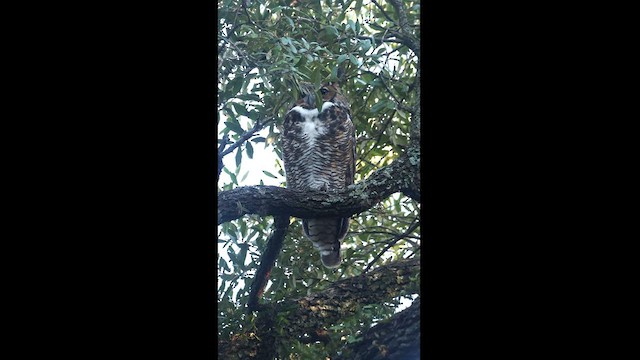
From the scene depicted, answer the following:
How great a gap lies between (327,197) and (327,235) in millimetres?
155

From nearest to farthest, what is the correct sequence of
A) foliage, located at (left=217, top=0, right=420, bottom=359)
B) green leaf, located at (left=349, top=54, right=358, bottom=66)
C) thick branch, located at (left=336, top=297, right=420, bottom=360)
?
1. thick branch, located at (left=336, top=297, right=420, bottom=360)
2. foliage, located at (left=217, top=0, right=420, bottom=359)
3. green leaf, located at (left=349, top=54, right=358, bottom=66)

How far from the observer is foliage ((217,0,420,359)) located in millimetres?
1473

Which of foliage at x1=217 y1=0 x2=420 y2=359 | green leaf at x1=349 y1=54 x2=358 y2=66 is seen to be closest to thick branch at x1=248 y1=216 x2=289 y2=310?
foliage at x1=217 y1=0 x2=420 y2=359

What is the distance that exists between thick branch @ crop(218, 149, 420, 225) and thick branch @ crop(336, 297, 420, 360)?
0.26 meters

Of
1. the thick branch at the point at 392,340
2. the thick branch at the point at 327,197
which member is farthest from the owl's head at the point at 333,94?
the thick branch at the point at 392,340

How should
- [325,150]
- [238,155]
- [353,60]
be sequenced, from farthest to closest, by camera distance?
1. [325,150]
2. [353,60]
3. [238,155]

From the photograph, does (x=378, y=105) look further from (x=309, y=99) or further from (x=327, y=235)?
(x=327, y=235)

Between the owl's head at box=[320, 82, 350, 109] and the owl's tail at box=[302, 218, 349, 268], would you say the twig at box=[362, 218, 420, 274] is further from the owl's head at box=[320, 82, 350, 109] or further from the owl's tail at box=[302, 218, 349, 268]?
the owl's head at box=[320, 82, 350, 109]

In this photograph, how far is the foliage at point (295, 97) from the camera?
1473 mm

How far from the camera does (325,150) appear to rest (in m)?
1.82

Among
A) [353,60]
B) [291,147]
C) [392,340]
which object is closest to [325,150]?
[291,147]
